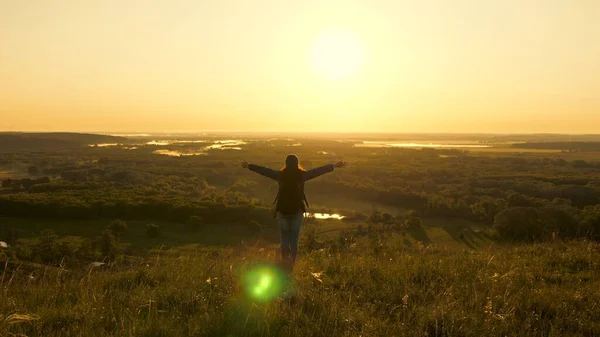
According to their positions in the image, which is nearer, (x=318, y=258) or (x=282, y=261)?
(x=282, y=261)

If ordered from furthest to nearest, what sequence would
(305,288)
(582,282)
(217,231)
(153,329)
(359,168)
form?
(359,168)
(217,231)
(582,282)
(305,288)
(153,329)

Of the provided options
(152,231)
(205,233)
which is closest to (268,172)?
(152,231)

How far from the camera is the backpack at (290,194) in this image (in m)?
7.57

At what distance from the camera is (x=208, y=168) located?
121 m

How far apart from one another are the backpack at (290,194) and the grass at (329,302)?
1.10m

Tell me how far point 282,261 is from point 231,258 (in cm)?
132

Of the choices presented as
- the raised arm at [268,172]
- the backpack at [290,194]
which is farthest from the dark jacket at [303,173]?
the backpack at [290,194]

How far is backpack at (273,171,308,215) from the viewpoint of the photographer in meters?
7.57

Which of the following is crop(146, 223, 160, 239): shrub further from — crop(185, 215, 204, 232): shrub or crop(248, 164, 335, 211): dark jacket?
crop(248, 164, 335, 211): dark jacket

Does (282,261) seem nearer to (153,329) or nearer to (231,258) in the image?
(231,258)

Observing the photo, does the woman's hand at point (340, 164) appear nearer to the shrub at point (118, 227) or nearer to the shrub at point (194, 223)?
the shrub at point (118, 227)

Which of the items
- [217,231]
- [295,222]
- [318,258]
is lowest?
[217,231]

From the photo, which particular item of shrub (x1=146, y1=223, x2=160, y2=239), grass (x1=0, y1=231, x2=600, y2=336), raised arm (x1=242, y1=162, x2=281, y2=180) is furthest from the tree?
raised arm (x1=242, y1=162, x2=281, y2=180)

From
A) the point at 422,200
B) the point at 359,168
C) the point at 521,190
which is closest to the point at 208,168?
the point at 359,168
